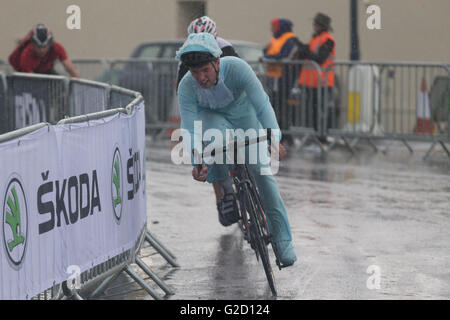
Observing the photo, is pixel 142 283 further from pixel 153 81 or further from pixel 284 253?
pixel 153 81

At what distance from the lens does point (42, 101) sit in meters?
13.2

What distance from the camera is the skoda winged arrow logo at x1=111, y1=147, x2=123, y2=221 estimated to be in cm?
745

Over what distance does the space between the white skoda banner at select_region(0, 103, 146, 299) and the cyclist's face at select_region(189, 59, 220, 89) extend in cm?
59

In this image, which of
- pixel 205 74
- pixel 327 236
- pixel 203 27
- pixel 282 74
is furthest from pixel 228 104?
pixel 282 74

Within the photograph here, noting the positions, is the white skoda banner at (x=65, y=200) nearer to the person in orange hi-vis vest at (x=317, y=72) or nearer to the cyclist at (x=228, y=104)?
the cyclist at (x=228, y=104)

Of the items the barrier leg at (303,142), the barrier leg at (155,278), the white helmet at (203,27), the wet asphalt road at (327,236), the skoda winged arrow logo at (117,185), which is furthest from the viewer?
the barrier leg at (303,142)

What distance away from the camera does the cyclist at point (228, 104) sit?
7.59 meters

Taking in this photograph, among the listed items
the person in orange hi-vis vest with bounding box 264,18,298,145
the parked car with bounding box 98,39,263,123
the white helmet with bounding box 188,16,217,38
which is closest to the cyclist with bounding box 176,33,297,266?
the white helmet with bounding box 188,16,217,38

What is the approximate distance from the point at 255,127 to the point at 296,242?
161cm

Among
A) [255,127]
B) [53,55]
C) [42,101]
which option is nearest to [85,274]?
[255,127]

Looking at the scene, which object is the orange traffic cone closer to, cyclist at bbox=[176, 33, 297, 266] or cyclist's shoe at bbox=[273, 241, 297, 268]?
cyclist at bbox=[176, 33, 297, 266]

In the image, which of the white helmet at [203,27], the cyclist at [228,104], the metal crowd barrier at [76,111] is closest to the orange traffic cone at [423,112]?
the metal crowd barrier at [76,111]

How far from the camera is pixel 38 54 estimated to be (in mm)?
15750

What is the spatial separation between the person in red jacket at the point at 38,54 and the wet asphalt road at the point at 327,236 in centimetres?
206
